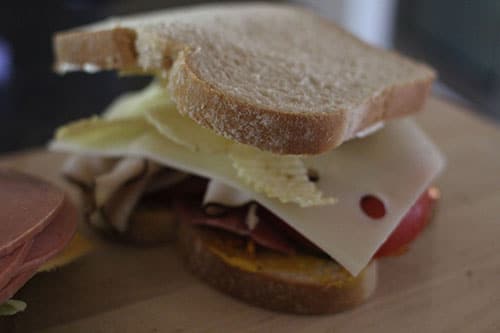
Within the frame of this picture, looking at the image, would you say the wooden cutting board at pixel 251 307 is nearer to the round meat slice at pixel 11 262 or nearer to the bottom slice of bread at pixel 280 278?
the bottom slice of bread at pixel 280 278

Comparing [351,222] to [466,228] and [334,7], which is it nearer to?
[466,228]

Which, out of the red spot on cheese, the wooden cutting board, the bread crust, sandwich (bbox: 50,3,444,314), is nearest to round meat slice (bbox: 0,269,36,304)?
the wooden cutting board

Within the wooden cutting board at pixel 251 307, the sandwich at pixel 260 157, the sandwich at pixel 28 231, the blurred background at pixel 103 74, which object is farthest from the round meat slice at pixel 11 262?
the blurred background at pixel 103 74

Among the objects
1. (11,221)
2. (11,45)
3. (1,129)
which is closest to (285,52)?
(11,221)

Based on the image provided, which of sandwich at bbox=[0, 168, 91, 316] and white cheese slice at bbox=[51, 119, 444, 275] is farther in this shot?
white cheese slice at bbox=[51, 119, 444, 275]

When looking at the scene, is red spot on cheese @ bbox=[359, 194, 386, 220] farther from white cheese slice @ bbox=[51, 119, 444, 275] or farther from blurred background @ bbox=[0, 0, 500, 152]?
blurred background @ bbox=[0, 0, 500, 152]

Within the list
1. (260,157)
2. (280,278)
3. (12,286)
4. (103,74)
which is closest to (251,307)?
(280,278)

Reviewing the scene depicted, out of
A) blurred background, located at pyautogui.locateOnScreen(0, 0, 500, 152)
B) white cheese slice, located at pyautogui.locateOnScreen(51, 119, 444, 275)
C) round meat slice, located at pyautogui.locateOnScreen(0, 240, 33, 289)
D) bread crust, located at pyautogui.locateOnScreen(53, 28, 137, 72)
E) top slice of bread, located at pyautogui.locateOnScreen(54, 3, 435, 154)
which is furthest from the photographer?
blurred background, located at pyautogui.locateOnScreen(0, 0, 500, 152)
